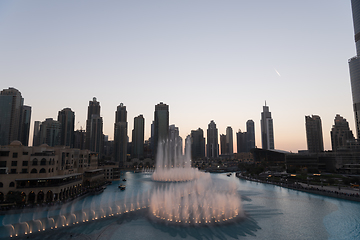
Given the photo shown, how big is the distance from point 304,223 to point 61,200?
171ft

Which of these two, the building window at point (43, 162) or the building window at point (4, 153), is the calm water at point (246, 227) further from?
the building window at point (4, 153)

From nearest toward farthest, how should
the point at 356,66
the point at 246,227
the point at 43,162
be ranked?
the point at 246,227
the point at 43,162
the point at 356,66

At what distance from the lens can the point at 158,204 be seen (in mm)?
45375

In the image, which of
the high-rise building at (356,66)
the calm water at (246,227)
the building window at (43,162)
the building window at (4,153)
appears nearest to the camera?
the calm water at (246,227)

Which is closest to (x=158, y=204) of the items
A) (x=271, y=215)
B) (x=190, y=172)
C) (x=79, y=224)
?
(x=79, y=224)

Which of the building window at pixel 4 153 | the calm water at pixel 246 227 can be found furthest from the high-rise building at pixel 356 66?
the building window at pixel 4 153

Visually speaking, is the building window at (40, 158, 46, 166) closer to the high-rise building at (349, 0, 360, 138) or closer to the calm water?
the calm water

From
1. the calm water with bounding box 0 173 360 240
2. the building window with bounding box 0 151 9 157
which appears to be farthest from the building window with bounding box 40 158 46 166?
the calm water with bounding box 0 173 360 240

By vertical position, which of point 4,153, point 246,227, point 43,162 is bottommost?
point 246,227

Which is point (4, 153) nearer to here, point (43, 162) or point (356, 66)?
point (43, 162)

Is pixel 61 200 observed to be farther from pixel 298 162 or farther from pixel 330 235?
pixel 298 162

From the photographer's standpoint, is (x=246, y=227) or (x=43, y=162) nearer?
(x=246, y=227)

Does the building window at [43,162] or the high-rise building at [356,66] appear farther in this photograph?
the high-rise building at [356,66]

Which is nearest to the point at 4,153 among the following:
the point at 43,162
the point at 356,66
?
the point at 43,162
